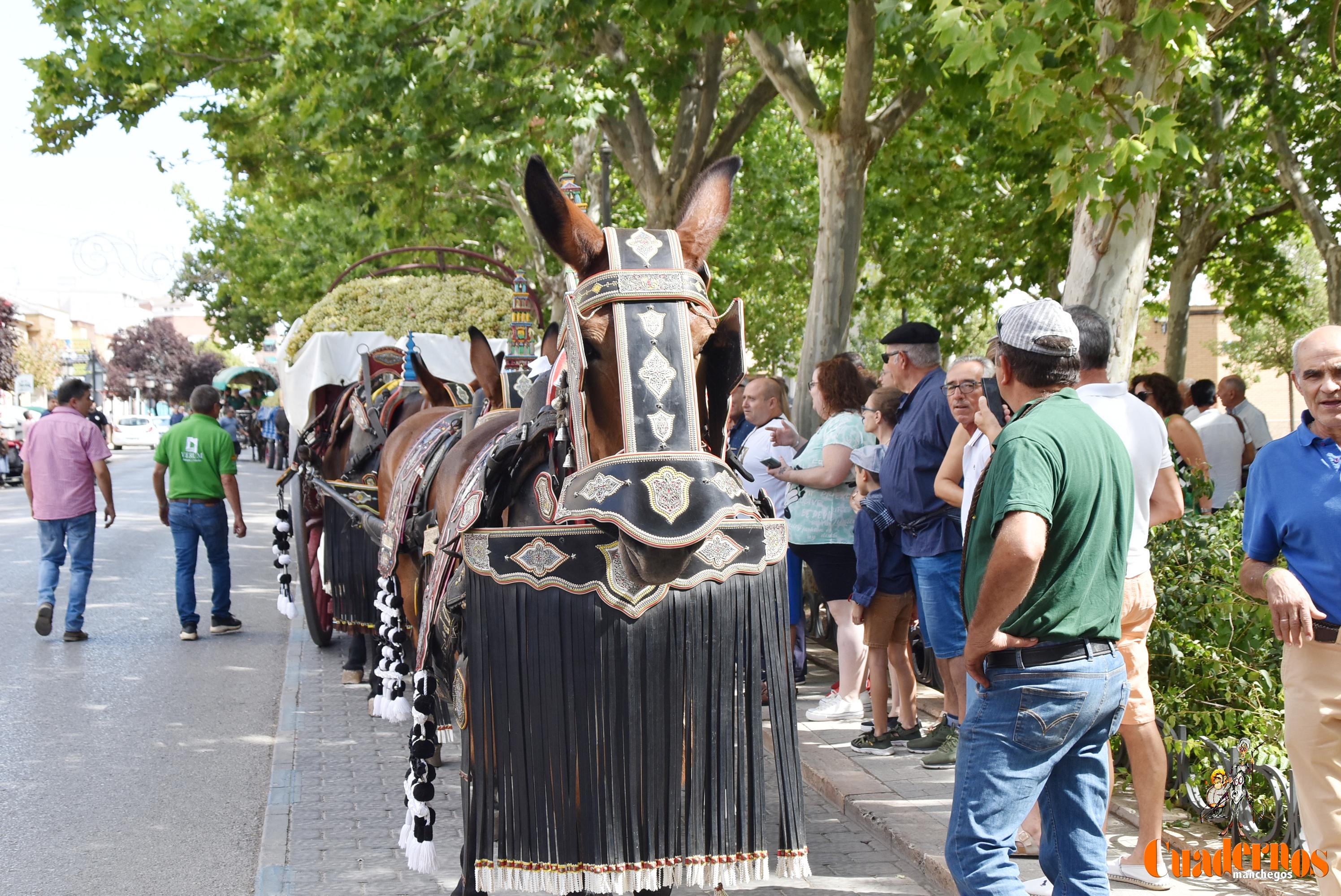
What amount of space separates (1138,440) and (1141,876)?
173 cm

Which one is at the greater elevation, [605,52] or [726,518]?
[605,52]

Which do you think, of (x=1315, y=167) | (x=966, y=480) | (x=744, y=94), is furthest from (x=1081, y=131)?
(x=744, y=94)

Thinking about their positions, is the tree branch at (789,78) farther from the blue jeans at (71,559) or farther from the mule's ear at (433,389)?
the blue jeans at (71,559)

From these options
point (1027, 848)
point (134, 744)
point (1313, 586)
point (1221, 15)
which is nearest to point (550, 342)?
point (1027, 848)

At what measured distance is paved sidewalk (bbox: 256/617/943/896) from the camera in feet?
16.3

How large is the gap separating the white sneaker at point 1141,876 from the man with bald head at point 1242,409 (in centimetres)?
925

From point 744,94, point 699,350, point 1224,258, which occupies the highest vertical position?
point 744,94

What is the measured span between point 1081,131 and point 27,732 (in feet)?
24.1

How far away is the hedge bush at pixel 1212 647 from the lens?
215 inches

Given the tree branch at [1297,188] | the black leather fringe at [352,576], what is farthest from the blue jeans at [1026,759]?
the tree branch at [1297,188]

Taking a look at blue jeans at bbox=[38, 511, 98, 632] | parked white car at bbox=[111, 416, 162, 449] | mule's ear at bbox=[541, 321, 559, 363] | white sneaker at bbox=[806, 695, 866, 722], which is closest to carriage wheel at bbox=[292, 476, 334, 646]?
blue jeans at bbox=[38, 511, 98, 632]

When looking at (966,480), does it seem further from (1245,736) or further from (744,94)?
(744,94)

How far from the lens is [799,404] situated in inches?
458

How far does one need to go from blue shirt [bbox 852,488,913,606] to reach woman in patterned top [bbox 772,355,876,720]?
60 cm
